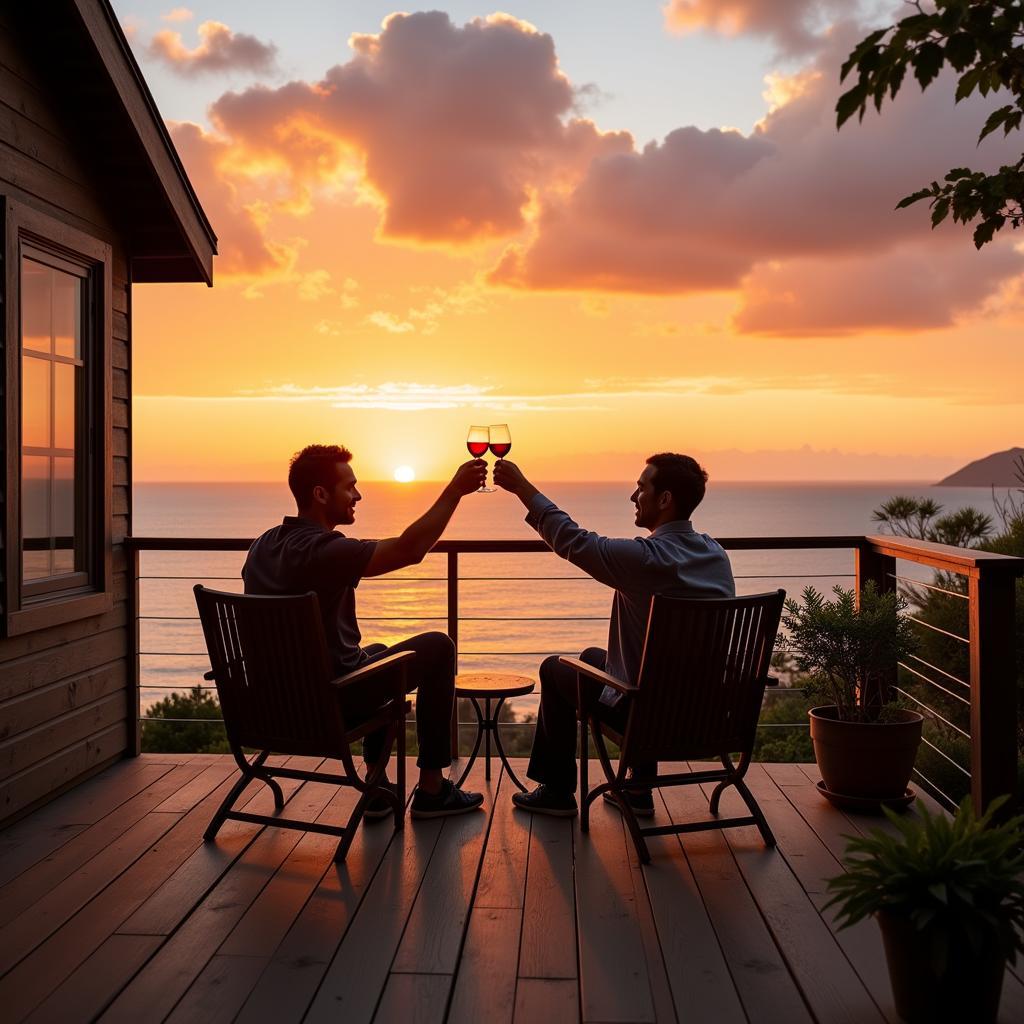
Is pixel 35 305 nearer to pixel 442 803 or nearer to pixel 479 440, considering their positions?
pixel 479 440

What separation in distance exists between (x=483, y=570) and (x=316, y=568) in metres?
41.2

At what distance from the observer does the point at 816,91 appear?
34.6 ft

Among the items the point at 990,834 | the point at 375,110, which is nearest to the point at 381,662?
the point at 990,834

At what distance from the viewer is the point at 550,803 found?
3854mm

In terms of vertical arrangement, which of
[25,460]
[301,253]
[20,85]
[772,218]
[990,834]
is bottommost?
[990,834]

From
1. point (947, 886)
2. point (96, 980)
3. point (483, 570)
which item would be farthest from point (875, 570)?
point (483, 570)

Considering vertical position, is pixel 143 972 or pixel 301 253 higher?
pixel 301 253

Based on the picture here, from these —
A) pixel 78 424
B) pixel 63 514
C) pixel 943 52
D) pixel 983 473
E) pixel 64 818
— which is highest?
pixel 983 473

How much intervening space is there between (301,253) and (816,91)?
3003 cm

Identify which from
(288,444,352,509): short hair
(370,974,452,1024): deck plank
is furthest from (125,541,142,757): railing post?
(370,974,452,1024): deck plank

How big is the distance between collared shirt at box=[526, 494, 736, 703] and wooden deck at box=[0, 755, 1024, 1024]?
2.23ft

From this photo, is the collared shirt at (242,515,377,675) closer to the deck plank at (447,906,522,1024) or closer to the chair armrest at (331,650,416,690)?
the chair armrest at (331,650,416,690)

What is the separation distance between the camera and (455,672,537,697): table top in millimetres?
3994

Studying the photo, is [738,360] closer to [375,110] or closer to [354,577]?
[375,110]
